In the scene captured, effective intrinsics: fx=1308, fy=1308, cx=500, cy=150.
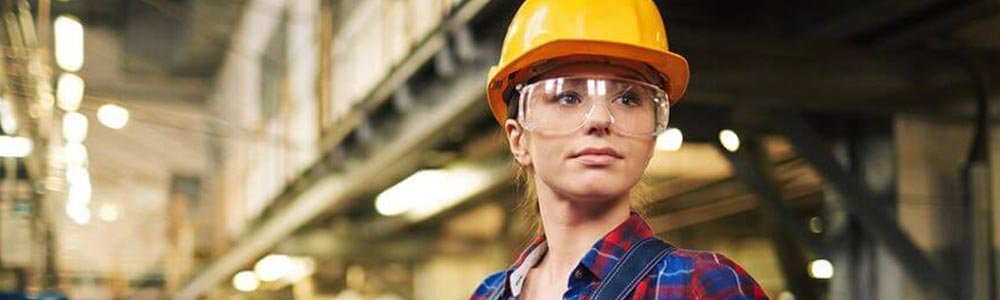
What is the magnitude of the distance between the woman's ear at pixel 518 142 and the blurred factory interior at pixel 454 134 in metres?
0.32

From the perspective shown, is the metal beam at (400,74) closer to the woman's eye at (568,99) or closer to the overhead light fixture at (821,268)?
the overhead light fixture at (821,268)

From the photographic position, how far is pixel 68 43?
31.8 feet

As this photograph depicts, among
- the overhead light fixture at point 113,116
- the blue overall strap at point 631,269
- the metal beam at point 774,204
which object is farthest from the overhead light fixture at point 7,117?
the blue overall strap at point 631,269

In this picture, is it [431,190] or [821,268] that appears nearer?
[821,268]

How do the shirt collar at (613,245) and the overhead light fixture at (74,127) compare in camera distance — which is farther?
the overhead light fixture at (74,127)

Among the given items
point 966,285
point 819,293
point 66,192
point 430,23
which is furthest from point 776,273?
point 66,192

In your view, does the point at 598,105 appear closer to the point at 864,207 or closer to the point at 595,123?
the point at 595,123

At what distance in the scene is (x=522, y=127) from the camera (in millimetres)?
2125

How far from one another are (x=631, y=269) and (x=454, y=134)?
874 centimetres

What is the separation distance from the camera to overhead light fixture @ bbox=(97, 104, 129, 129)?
11227 mm

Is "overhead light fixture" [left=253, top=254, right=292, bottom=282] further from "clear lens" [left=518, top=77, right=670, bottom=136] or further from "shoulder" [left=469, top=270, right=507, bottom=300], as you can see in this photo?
"clear lens" [left=518, top=77, right=670, bottom=136]

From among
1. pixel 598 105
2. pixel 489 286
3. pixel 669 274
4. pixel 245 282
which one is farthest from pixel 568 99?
pixel 245 282

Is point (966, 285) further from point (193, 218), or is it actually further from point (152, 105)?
point (193, 218)

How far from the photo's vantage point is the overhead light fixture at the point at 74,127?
988 cm
